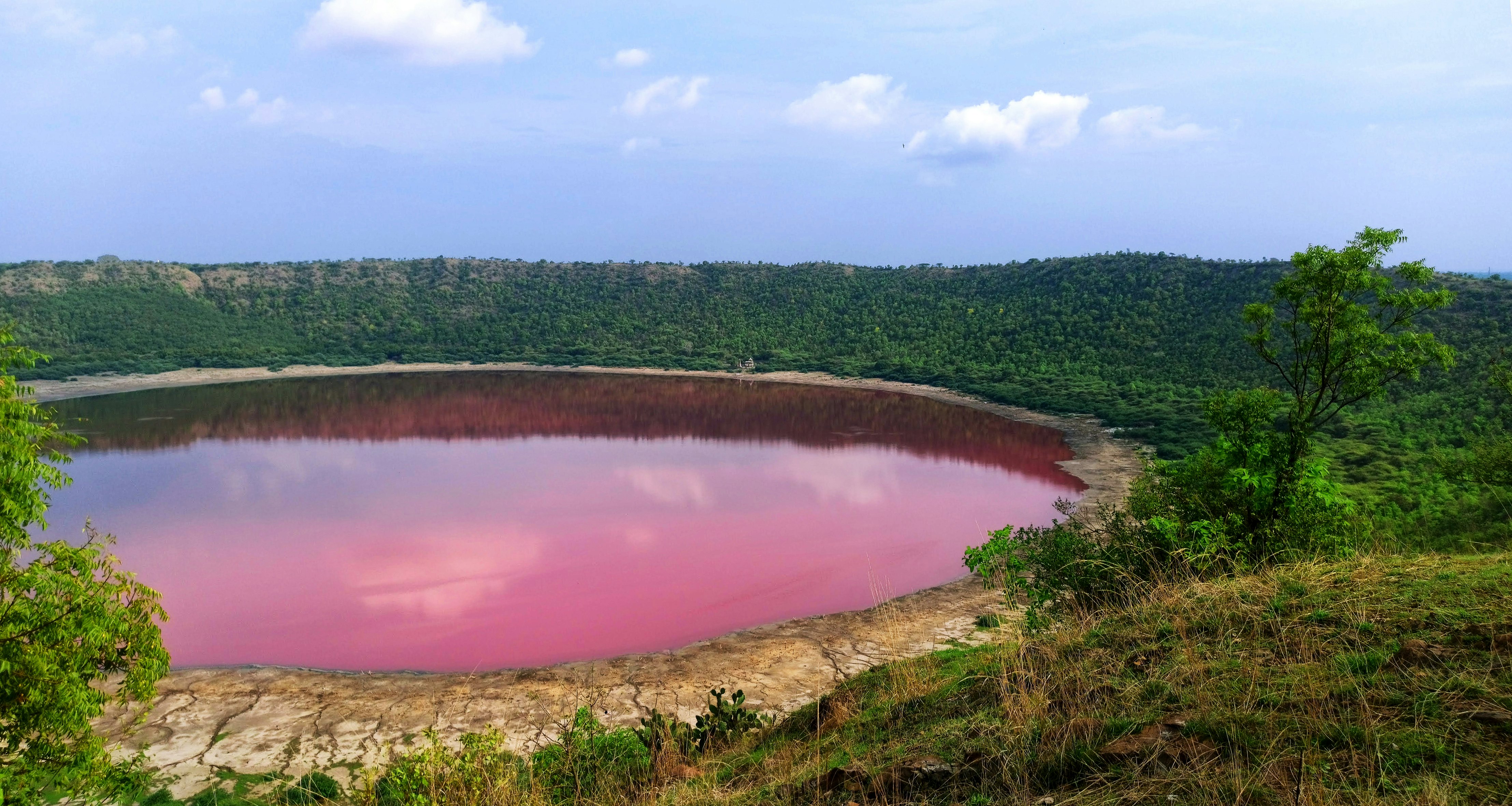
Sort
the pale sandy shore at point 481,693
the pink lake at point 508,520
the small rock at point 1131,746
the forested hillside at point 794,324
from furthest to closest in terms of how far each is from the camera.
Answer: the forested hillside at point 794,324, the pink lake at point 508,520, the pale sandy shore at point 481,693, the small rock at point 1131,746

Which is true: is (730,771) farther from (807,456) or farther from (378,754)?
(807,456)

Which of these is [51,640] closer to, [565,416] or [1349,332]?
[1349,332]

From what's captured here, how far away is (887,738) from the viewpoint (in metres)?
5.99

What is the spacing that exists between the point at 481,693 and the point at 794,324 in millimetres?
52756

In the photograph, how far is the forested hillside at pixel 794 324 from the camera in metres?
33.8

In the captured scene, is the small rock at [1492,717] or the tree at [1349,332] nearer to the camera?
the small rock at [1492,717]

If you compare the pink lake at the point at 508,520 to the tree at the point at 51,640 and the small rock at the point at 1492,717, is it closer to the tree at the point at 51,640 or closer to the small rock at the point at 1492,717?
the tree at the point at 51,640

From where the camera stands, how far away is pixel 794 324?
62.9 metres

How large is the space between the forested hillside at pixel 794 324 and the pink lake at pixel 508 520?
861cm

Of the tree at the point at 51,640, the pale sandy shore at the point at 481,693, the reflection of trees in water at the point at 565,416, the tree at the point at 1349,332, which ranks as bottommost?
the pale sandy shore at the point at 481,693

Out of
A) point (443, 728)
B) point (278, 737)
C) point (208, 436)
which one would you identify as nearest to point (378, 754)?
point (443, 728)

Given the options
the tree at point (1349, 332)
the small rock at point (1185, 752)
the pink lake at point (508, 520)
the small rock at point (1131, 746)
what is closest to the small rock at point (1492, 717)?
the small rock at point (1185, 752)

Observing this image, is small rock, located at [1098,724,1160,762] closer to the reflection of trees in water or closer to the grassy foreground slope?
the grassy foreground slope

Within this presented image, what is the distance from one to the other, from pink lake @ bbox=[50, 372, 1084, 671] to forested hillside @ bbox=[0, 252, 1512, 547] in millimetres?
8610
